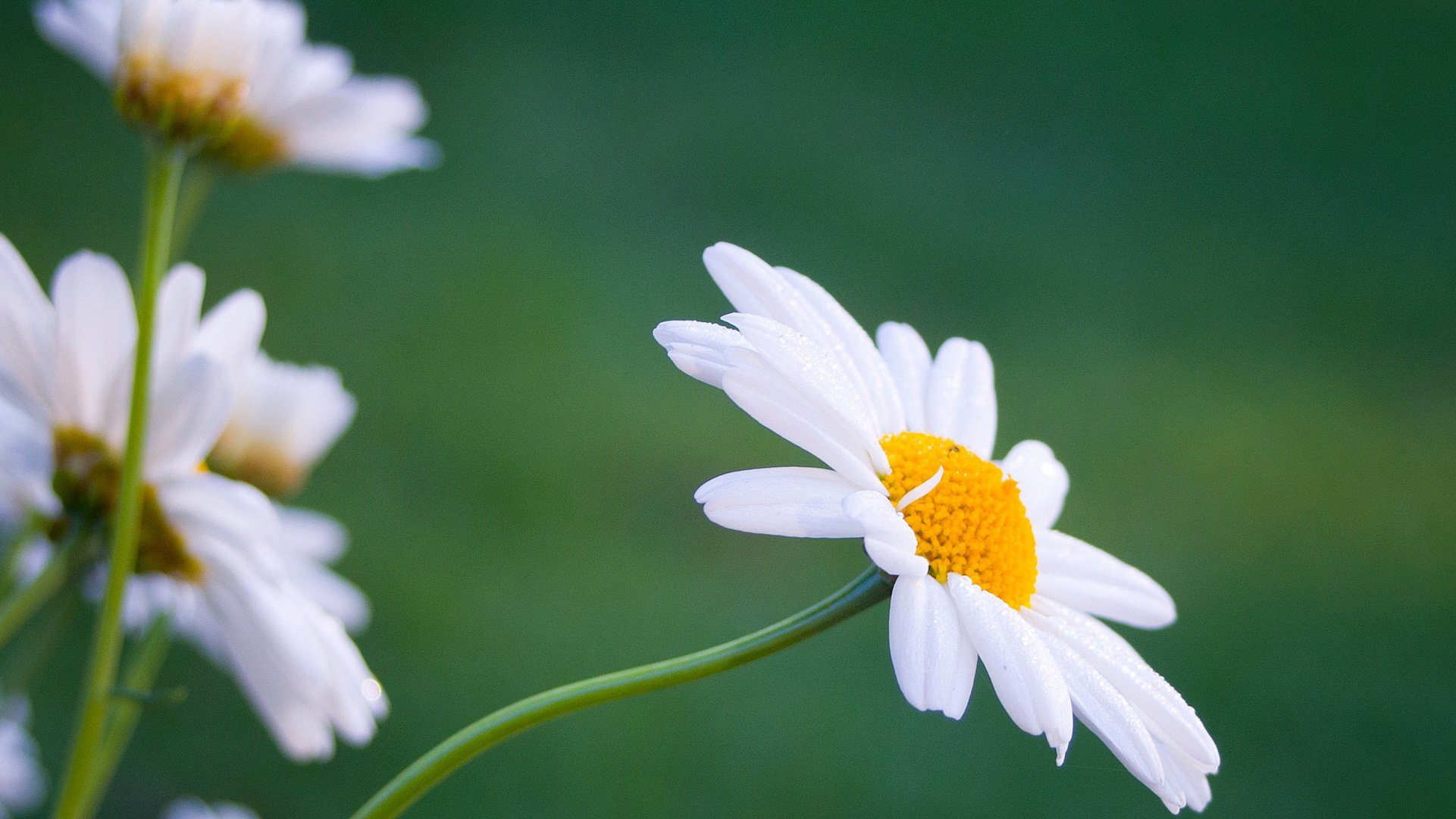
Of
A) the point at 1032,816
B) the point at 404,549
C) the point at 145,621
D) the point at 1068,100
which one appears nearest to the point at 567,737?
the point at 404,549

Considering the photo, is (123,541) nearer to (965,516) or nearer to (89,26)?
(965,516)

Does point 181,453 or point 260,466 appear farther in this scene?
point 260,466

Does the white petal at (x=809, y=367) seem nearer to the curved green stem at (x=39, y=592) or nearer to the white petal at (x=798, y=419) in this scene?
the white petal at (x=798, y=419)

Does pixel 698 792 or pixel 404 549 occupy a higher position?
pixel 404 549

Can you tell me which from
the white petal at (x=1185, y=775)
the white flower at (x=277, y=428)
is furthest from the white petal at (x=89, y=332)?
the white petal at (x=1185, y=775)

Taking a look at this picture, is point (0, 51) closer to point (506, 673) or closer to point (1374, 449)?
point (506, 673)

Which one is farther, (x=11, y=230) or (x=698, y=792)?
(x=11, y=230)

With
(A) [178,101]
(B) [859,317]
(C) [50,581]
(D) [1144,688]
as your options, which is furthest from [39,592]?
(B) [859,317]
